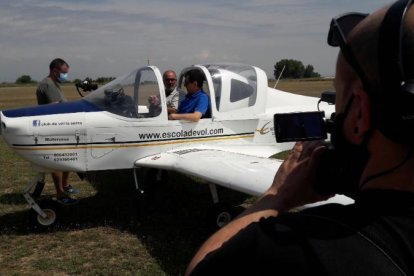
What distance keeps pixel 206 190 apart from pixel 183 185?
1.65 ft

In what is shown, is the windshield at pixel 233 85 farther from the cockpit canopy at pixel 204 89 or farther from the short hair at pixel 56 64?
the short hair at pixel 56 64

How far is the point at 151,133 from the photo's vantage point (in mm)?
5676

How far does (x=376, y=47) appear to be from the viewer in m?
0.82

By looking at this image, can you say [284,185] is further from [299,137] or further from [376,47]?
[376,47]

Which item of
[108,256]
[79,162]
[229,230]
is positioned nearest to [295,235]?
[229,230]

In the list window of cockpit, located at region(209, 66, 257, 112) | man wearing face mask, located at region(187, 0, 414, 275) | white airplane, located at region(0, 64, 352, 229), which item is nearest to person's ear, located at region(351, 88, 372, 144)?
man wearing face mask, located at region(187, 0, 414, 275)

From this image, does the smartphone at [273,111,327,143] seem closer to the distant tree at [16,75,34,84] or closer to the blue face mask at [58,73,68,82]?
the blue face mask at [58,73,68,82]

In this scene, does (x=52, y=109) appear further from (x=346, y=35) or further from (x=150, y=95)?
(x=346, y=35)

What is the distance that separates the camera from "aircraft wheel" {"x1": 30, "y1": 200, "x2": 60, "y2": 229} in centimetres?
532

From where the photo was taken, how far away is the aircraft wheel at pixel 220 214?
202 inches

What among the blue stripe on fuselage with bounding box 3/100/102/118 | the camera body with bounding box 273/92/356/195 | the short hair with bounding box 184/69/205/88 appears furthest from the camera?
the short hair with bounding box 184/69/205/88

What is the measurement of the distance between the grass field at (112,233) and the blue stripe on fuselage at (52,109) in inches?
53.8

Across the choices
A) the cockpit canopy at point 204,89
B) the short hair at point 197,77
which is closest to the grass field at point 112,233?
the cockpit canopy at point 204,89

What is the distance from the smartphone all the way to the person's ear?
0.21 meters
